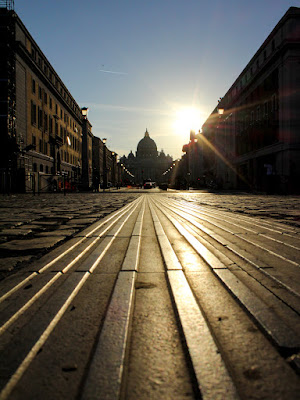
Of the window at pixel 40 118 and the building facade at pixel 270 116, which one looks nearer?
the building facade at pixel 270 116

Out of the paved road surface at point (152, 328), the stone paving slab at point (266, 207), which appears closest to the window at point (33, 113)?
the stone paving slab at point (266, 207)

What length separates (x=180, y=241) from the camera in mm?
3869

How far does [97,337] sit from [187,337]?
0.39 m

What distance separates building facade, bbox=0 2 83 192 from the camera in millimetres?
27606

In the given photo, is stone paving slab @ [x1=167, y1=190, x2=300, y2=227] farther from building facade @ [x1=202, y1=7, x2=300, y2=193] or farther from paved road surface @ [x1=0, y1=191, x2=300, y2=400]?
building facade @ [x1=202, y1=7, x2=300, y2=193]

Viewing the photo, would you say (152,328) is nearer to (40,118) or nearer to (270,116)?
(270,116)

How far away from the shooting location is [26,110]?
3083 centimetres

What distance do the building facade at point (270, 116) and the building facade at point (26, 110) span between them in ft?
58.2

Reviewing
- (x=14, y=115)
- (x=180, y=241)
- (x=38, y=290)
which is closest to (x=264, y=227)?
(x=180, y=241)

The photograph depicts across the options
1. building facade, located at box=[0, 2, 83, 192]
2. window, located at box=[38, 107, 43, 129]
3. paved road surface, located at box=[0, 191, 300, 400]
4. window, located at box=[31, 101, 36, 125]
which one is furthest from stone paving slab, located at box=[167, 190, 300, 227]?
window, located at box=[38, 107, 43, 129]

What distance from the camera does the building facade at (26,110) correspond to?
27606mm

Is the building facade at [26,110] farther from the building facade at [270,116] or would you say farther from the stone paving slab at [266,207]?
the building facade at [270,116]

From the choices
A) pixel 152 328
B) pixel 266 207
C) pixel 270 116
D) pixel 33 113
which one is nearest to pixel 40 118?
pixel 33 113

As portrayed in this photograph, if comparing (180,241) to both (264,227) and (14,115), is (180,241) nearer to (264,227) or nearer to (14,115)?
(264,227)
